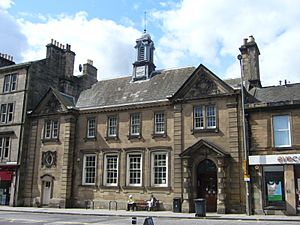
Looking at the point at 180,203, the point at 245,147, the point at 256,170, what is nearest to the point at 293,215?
the point at 256,170

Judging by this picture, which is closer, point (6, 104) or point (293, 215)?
point (293, 215)

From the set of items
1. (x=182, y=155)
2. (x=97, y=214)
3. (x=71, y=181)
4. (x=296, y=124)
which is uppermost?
(x=296, y=124)

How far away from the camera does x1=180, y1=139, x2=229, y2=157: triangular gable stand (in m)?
24.1

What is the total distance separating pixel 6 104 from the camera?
34.9 m

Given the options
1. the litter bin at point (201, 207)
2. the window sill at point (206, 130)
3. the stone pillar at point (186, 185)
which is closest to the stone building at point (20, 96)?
the window sill at point (206, 130)

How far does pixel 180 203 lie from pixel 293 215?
7.44 m

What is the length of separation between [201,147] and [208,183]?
8.91 ft

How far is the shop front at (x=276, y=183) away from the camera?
72.8 feet

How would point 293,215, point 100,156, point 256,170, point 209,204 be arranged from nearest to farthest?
point 293,215
point 256,170
point 209,204
point 100,156

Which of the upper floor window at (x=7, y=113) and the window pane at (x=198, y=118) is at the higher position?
the upper floor window at (x=7, y=113)

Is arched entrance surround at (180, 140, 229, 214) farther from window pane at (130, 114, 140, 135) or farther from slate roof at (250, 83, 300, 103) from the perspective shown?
slate roof at (250, 83, 300, 103)

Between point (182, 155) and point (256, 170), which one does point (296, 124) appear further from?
point (182, 155)

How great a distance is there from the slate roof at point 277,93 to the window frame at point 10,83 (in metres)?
23.0

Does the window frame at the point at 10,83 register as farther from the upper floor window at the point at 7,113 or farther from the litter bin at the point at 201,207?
the litter bin at the point at 201,207
